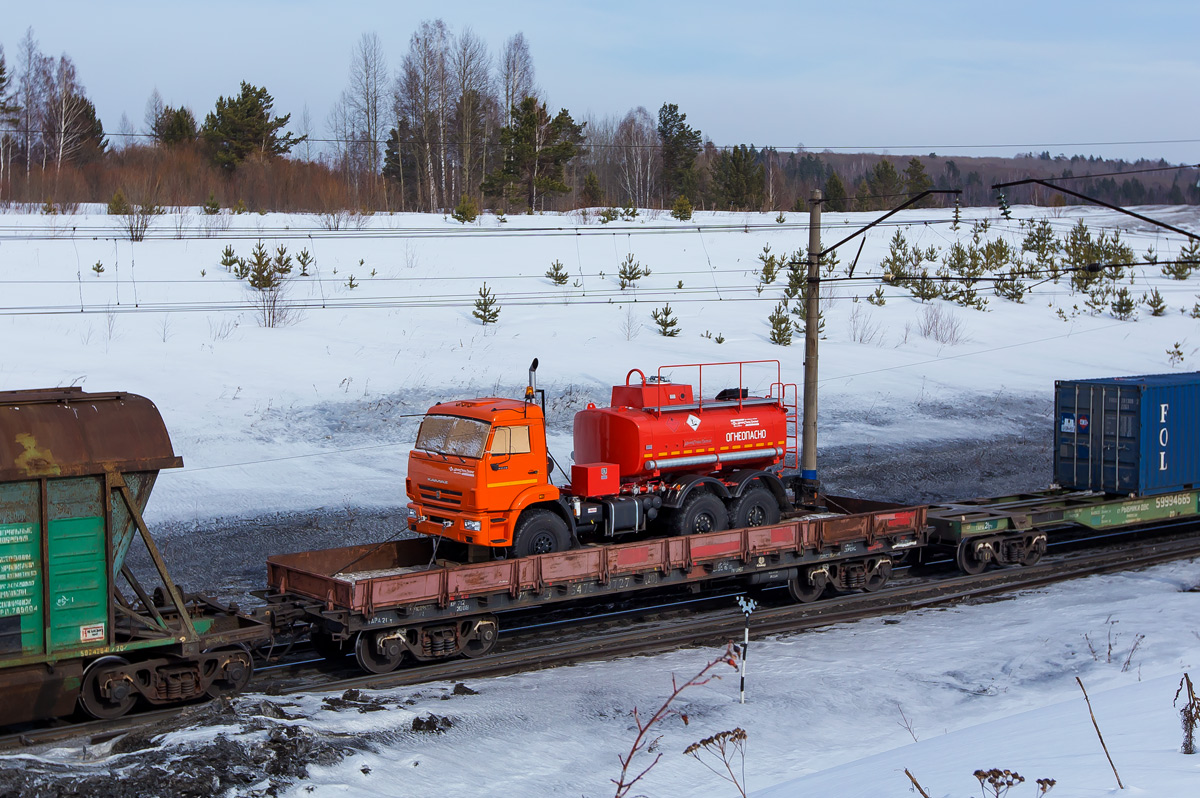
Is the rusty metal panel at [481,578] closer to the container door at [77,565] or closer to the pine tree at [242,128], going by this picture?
the container door at [77,565]

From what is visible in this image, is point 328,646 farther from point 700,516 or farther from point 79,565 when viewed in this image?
point 700,516

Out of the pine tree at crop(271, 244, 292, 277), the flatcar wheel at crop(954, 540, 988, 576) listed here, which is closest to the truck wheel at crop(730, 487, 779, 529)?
the flatcar wheel at crop(954, 540, 988, 576)

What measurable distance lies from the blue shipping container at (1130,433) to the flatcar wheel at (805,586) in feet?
22.3

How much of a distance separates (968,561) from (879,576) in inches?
72.4

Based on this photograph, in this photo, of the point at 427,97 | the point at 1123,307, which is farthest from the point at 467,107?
the point at 1123,307

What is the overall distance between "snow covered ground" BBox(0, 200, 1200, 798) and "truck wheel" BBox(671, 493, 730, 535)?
2256mm

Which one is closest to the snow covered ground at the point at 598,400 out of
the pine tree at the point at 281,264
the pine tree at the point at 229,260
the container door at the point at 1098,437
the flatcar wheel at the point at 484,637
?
the pine tree at the point at 229,260

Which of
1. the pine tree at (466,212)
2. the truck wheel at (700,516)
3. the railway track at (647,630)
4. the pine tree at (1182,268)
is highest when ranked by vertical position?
the pine tree at (466,212)

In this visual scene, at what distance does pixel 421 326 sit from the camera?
1278 inches

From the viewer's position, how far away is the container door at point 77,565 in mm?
9867

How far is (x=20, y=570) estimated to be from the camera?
381 inches

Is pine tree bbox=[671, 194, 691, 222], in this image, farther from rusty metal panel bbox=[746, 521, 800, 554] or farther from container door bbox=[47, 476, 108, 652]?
container door bbox=[47, 476, 108, 652]

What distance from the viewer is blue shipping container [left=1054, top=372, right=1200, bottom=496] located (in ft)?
59.1

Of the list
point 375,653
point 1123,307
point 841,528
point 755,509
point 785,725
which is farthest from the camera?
point 1123,307
